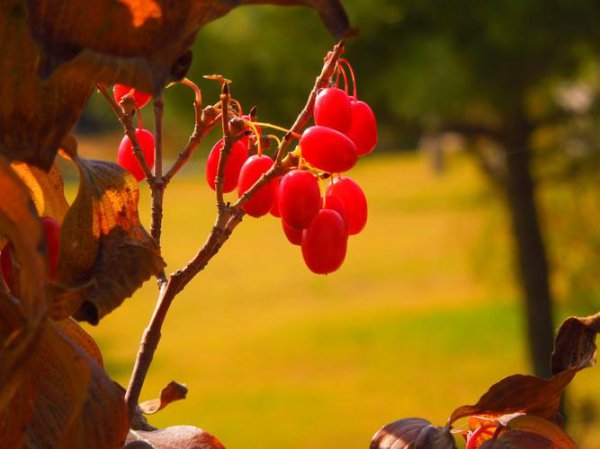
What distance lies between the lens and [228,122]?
0.39 m

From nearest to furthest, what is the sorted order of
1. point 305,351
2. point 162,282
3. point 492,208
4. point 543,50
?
point 162,282, point 543,50, point 492,208, point 305,351

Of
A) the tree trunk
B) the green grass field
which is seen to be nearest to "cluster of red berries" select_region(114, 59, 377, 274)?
the tree trunk

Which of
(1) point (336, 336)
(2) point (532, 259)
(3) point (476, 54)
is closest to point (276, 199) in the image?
(3) point (476, 54)

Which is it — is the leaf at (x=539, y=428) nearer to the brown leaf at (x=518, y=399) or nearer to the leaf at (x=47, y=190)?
the brown leaf at (x=518, y=399)

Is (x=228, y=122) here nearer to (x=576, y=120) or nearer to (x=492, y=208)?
(x=576, y=120)

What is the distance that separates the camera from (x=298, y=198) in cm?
39

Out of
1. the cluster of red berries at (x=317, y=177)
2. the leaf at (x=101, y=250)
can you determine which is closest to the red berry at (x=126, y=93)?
the cluster of red berries at (x=317, y=177)

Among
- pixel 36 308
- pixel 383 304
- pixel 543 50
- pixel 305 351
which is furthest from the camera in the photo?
pixel 383 304

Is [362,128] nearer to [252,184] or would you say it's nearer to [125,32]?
[252,184]

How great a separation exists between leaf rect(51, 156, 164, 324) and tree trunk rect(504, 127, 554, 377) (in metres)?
3.07

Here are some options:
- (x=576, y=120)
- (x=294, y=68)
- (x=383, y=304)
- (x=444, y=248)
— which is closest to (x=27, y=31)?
(x=294, y=68)

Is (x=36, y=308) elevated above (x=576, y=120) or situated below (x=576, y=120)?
below

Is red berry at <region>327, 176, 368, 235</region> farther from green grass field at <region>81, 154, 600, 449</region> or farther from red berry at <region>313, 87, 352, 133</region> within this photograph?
green grass field at <region>81, 154, 600, 449</region>

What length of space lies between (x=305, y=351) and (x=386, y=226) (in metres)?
3.92
